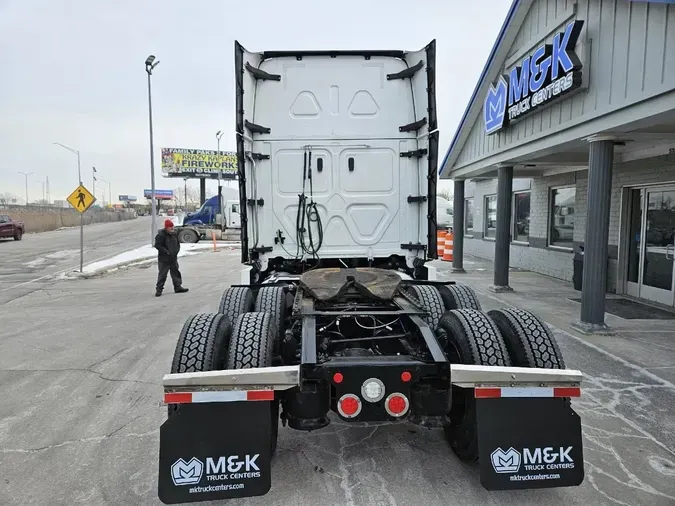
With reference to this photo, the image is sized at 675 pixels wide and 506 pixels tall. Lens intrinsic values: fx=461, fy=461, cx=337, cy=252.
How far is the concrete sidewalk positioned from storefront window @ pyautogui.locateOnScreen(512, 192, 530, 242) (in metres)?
2.41

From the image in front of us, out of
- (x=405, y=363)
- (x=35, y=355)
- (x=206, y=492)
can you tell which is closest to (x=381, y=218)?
(x=405, y=363)

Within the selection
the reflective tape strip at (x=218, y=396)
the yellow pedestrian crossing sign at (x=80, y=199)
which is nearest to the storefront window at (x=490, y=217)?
the yellow pedestrian crossing sign at (x=80, y=199)

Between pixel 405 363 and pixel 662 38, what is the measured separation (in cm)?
531

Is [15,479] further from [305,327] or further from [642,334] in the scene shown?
[642,334]

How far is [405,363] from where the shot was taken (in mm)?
2535

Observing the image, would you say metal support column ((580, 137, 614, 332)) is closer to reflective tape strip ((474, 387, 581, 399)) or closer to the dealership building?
the dealership building

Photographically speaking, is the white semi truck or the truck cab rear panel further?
the truck cab rear panel

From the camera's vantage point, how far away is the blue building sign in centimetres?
689

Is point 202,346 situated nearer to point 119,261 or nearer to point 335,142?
point 335,142

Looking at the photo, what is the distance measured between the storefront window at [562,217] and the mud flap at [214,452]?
11.4 meters

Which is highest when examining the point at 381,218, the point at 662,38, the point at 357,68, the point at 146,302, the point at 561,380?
the point at 662,38

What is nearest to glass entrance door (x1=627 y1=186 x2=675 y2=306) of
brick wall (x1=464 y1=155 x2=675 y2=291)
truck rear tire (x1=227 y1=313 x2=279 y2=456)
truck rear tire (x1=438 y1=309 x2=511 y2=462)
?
brick wall (x1=464 y1=155 x2=675 y2=291)

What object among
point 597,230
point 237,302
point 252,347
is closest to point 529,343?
point 252,347

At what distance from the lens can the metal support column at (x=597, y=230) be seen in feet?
21.6
